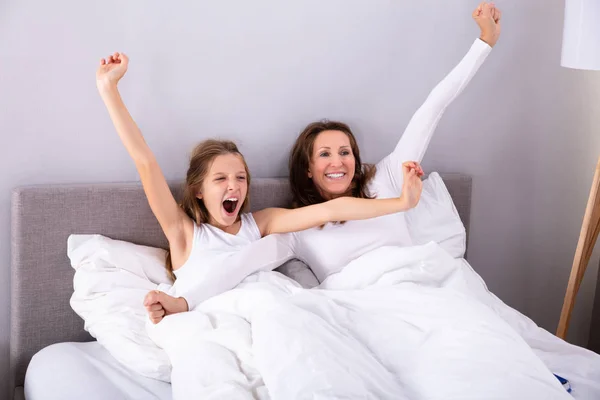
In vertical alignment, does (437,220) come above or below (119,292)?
above

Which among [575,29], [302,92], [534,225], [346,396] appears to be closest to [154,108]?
[302,92]

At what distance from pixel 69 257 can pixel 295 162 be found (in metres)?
0.77

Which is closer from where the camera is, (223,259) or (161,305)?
(161,305)

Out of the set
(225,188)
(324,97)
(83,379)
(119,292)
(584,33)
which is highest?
(584,33)

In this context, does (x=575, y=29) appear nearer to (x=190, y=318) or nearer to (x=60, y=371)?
(x=190, y=318)

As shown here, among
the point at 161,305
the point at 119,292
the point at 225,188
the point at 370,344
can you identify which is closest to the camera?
the point at 370,344

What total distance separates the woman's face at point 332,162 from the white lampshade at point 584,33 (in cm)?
80

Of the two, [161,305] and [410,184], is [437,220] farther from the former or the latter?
[161,305]

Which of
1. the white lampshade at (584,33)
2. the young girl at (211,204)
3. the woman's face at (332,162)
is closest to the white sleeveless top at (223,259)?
the young girl at (211,204)

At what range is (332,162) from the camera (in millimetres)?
2209

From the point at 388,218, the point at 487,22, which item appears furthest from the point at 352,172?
the point at 487,22

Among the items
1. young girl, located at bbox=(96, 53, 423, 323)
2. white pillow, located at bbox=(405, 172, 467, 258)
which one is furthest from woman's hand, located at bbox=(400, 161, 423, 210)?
white pillow, located at bbox=(405, 172, 467, 258)

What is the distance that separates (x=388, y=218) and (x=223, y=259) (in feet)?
1.91

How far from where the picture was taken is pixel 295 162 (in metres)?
2.28
